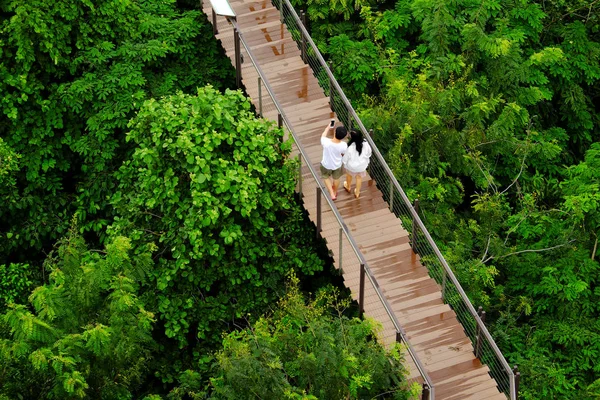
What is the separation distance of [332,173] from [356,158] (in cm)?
47

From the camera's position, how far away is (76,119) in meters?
17.4

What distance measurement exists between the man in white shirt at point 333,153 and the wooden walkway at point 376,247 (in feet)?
1.69

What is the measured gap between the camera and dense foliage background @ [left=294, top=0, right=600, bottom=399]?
1619 cm

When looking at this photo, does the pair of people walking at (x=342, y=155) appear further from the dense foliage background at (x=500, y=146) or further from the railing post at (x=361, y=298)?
the railing post at (x=361, y=298)

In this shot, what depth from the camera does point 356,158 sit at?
14461 mm

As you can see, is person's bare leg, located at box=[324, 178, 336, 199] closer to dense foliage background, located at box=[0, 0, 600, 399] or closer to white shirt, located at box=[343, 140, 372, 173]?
white shirt, located at box=[343, 140, 372, 173]

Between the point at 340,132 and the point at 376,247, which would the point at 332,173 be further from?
the point at 376,247

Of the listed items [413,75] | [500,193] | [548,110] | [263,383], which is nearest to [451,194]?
[500,193]

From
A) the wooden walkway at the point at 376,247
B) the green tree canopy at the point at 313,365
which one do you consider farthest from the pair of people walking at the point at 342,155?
the green tree canopy at the point at 313,365

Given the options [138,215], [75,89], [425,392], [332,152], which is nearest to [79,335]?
[138,215]

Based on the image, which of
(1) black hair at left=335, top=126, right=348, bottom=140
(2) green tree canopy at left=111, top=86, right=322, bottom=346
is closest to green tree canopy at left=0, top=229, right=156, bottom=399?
(2) green tree canopy at left=111, top=86, right=322, bottom=346

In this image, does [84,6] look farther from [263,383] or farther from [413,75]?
[263,383]

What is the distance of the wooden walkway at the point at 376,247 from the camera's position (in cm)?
1327

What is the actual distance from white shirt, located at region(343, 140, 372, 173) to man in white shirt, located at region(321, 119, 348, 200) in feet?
0.29
